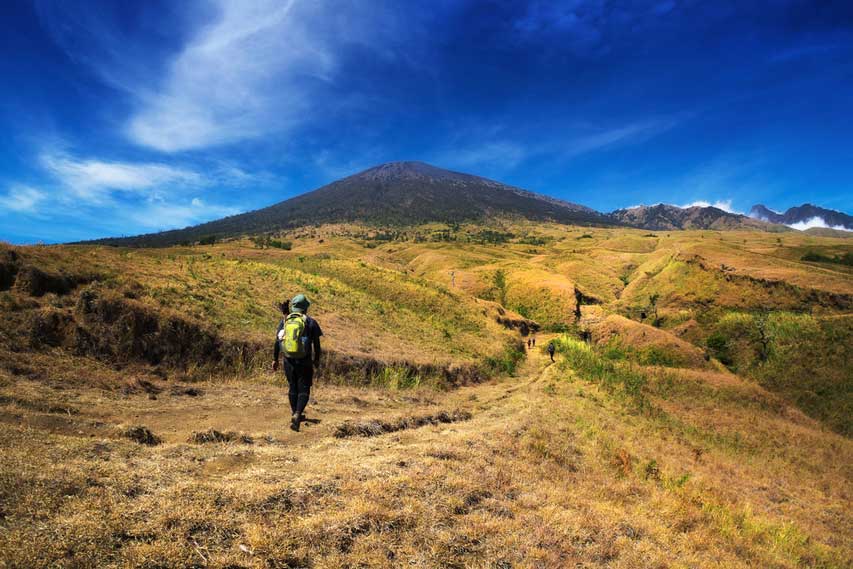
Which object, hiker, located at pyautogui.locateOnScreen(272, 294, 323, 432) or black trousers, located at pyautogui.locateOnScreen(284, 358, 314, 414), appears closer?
hiker, located at pyautogui.locateOnScreen(272, 294, 323, 432)

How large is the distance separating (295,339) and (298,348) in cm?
19

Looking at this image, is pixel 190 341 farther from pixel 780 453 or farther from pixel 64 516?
pixel 780 453

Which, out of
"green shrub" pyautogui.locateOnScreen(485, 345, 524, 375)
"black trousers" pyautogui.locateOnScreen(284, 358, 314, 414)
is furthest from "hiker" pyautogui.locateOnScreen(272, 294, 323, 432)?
"green shrub" pyautogui.locateOnScreen(485, 345, 524, 375)

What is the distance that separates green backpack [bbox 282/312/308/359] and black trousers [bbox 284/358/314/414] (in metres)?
0.22

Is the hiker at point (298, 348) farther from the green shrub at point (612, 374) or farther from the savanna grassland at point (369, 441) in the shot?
the green shrub at point (612, 374)

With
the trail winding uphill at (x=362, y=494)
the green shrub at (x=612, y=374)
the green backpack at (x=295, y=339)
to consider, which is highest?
the green backpack at (x=295, y=339)

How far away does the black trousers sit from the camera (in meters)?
8.15

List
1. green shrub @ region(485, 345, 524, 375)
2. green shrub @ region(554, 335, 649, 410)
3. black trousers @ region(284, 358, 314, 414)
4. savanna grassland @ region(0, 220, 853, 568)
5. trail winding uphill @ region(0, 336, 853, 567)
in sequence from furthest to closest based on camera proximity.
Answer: green shrub @ region(485, 345, 524, 375) < green shrub @ region(554, 335, 649, 410) < black trousers @ region(284, 358, 314, 414) < savanna grassland @ region(0, 220, 853, 568) < trail winding uphill @ region(0, 336, 853, 567)

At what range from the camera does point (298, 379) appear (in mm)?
8414

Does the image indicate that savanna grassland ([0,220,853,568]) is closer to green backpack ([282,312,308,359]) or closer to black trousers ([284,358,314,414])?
black trousers ([284,358,314,414])

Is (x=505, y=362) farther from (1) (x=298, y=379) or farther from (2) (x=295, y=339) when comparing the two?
(2) (x=295, y=339)

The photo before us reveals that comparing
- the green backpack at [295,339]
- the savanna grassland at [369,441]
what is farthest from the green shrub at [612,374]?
the green backpack at [295,339]

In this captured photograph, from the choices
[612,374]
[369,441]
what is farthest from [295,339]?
[612,374]

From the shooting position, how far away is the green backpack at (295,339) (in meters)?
7.91
